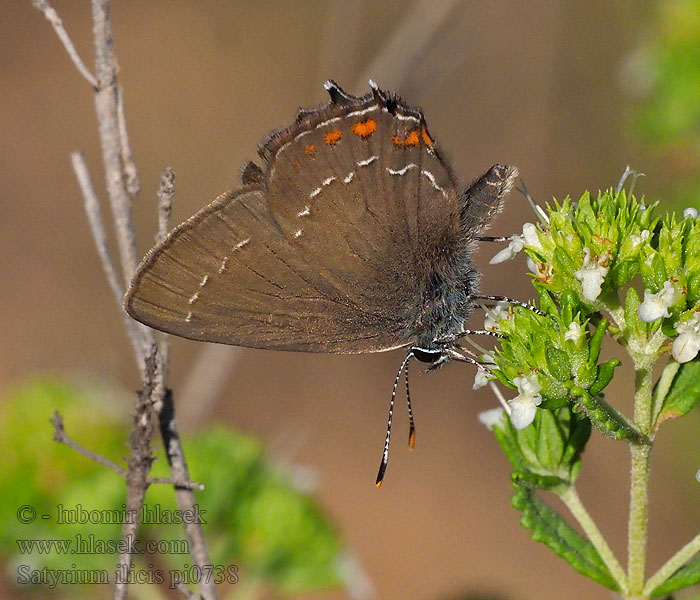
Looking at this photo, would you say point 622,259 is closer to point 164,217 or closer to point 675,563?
point 675,563

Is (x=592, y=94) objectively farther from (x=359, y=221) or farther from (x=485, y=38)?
(x=359, y=221)

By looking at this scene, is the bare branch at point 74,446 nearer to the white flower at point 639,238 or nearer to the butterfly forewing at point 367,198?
the butterfly forewing at point 367,198

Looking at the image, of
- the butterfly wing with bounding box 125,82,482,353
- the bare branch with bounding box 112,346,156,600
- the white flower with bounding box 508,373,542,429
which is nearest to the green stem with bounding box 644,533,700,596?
the white flower with bounding box 508,373,542,429

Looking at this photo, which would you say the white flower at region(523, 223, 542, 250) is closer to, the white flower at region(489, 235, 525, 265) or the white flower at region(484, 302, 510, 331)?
the white flower at region(489, 235, 525, 265)

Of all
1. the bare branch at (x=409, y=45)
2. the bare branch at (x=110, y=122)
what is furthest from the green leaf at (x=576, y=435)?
the bare branch at (x=409, y=45)

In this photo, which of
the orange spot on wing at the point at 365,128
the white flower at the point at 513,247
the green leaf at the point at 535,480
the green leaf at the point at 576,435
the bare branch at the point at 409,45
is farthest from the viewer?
the bare branch at the point at 409,45

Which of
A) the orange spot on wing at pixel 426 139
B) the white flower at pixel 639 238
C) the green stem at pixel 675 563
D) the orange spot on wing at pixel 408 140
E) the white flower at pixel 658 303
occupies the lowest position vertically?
the green stem at pixel 675 563
